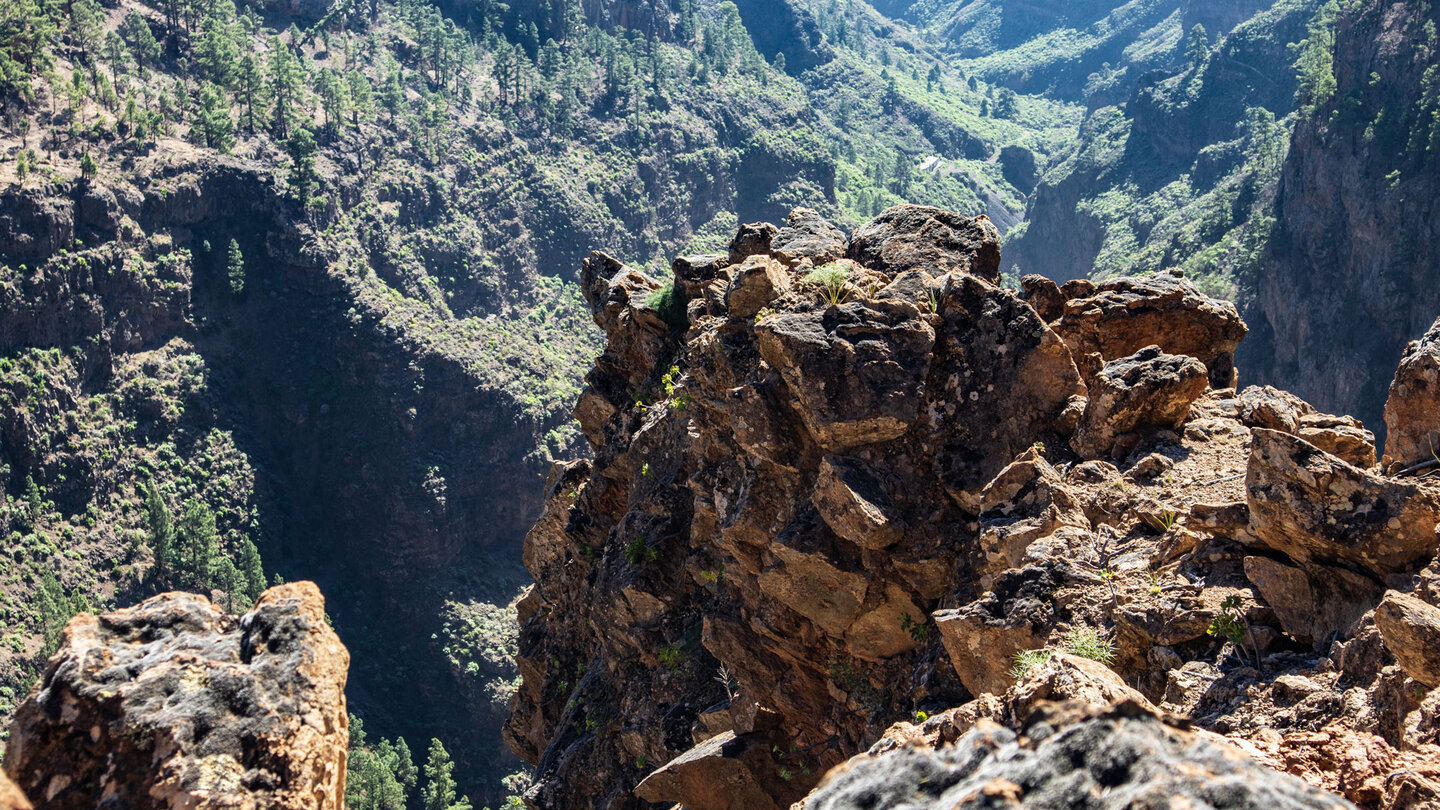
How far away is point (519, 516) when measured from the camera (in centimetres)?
10600

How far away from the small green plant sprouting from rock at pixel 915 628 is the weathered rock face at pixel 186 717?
885cm

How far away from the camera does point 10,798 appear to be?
5.70 meters

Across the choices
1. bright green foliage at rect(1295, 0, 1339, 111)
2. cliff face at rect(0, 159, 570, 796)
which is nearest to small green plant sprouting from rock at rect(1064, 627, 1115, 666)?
cliff face at rect(0, 159, 570, 796)

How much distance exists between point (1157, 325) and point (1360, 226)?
245ft

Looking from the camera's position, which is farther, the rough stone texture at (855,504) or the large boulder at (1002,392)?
the large boulder at (1002,392)

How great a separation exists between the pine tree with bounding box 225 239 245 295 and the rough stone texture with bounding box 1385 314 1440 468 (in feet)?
320

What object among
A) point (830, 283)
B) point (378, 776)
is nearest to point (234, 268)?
point (378, 776)

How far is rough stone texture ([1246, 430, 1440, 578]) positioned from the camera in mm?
9711

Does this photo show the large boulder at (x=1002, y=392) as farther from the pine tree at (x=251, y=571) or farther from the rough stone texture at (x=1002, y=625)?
the pine tree at (x=251, y=571)

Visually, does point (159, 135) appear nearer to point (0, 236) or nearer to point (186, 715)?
point (0, 236)

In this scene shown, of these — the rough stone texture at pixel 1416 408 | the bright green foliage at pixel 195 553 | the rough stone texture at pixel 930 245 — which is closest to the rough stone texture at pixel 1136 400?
the rough stone texture at pixel 1416 408

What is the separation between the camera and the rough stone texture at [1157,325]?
1678cm

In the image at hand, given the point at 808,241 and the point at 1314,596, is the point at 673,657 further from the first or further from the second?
the point at 1314,596

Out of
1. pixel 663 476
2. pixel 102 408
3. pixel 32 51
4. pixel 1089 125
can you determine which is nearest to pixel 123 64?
pixel 32 51
